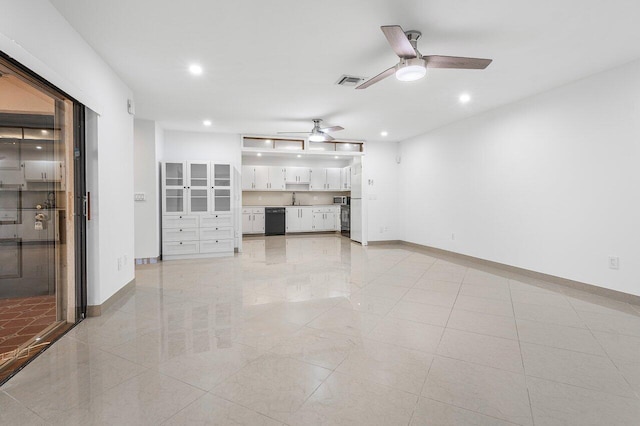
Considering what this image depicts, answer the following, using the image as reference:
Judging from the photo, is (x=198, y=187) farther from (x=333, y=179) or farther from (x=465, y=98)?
(x=465, y=98)

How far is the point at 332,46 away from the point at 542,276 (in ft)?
13.5

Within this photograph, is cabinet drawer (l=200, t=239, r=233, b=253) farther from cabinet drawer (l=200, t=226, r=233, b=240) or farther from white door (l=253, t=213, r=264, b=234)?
white door (l=253, t=213, r=264, b=234)

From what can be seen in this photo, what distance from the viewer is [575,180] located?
3.93 meters

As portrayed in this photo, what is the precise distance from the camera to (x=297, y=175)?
9.55 meters

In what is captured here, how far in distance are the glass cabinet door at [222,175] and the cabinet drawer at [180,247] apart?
49.8 inches

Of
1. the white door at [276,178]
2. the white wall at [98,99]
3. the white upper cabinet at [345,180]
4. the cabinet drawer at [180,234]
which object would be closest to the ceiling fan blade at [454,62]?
the white wall at [98,99]

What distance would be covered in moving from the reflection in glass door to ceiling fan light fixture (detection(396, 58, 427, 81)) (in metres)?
2.91

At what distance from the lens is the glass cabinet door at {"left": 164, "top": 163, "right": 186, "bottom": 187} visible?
19.5ft

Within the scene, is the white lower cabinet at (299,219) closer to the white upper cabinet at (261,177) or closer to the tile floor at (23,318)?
the white upper cabinet at (261,177)

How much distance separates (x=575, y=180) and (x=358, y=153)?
14.3 feet

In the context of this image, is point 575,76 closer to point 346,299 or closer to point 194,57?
point 346,299

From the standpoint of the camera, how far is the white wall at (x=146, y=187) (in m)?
5.55

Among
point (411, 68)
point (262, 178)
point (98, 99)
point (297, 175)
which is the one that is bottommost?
point (262, 178)

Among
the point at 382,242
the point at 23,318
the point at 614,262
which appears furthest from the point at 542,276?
the point at 23,318
